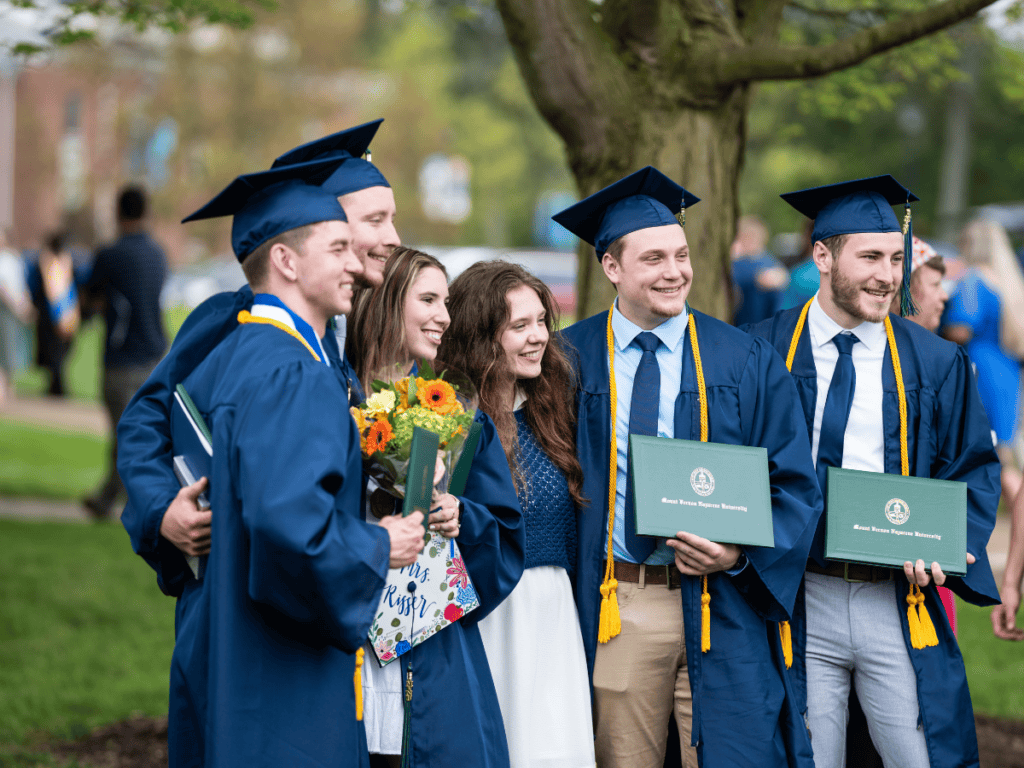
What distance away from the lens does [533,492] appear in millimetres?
3275

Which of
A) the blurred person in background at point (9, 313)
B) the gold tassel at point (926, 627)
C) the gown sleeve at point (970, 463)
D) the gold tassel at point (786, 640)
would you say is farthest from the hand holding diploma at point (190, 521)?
the blurred person in background at point (9, 313)

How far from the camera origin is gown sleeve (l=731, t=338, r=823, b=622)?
3.16 meters

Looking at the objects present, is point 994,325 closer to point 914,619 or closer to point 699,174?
point 699,174

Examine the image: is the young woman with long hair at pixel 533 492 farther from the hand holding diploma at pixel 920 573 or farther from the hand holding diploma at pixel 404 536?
the hand holding diploma at pixel 920 573

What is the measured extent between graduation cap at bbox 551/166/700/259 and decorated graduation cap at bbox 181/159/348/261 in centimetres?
89

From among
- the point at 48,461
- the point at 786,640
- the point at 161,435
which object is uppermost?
the point at 161,435

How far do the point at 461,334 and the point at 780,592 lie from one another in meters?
1.23

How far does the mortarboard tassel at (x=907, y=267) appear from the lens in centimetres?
361

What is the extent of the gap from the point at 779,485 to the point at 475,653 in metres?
1.02

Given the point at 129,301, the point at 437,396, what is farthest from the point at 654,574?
the point at 129,301

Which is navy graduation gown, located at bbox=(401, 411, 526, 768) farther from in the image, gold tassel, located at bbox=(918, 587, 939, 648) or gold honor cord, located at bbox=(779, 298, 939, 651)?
gold tassel, located at bbox=(918, 587, 939, 648)

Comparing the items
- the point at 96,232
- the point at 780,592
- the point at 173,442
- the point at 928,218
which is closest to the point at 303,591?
the point at 173,442

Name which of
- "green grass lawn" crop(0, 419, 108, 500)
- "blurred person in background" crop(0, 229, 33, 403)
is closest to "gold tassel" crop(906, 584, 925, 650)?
"green grass lawn" crop(0, 419, 108, 500)

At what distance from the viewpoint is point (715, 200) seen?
15.3ft
